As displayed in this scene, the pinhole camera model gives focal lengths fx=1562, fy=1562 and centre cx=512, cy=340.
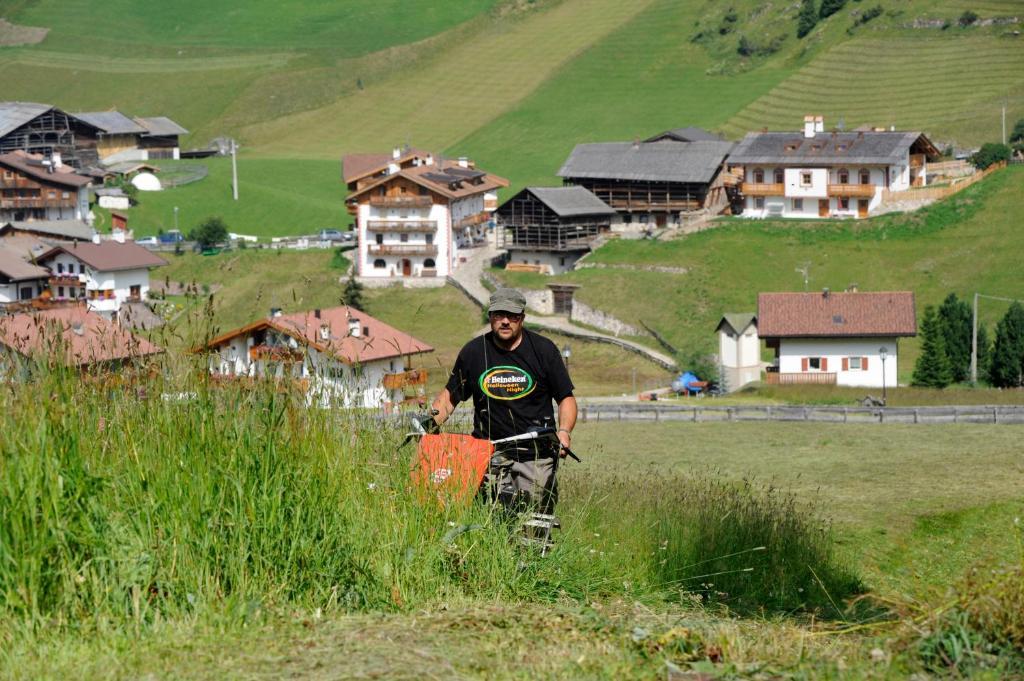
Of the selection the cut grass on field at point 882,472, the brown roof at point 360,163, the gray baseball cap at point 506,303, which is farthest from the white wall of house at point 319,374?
the brown roof at point 360,163

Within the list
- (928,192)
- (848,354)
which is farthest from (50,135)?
(848,354)

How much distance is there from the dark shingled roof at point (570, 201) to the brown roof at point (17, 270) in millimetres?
23648

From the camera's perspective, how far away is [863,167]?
2970 inches

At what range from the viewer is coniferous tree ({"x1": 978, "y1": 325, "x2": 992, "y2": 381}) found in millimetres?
51156

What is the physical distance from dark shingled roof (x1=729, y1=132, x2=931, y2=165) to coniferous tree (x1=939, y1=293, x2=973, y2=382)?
73.2ft

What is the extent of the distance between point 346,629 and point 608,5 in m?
130

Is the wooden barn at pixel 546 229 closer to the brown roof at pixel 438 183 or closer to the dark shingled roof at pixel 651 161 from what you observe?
the dark shingled roof at pixel 651 161

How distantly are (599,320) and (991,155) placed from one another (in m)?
24.6

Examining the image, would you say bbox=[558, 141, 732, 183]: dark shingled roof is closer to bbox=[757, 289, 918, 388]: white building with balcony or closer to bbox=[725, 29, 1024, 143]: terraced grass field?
bbox=[725, 29, 1024, 143]: terraced grass field

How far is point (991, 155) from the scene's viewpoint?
78.1m

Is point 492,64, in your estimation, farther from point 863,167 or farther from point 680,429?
point 680,429

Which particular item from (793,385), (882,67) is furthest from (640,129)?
(793,385)

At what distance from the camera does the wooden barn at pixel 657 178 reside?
80.1 meters

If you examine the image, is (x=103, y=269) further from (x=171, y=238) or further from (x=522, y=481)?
(x=522, y=481)
